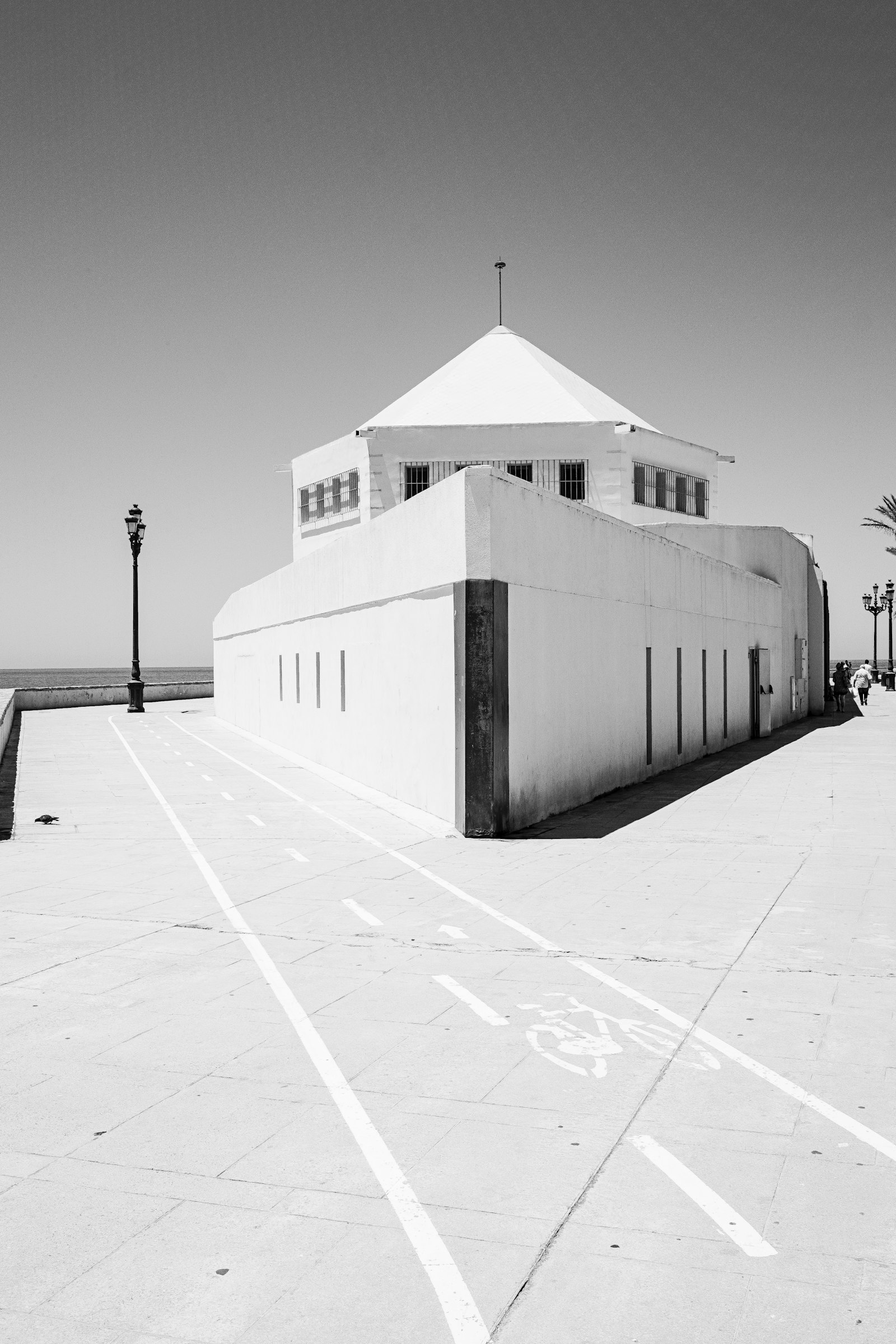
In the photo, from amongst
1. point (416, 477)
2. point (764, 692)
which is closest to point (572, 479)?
point (416, 477)

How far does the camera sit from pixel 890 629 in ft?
290

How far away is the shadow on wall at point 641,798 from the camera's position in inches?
589

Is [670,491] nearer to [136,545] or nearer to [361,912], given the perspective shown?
[136,545]

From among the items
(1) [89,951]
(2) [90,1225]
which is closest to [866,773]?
(1) [89,951]

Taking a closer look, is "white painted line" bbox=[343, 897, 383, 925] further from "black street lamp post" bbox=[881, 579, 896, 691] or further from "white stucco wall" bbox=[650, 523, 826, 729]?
"black street lamp post" bbox=[881, 579, 896, 691]

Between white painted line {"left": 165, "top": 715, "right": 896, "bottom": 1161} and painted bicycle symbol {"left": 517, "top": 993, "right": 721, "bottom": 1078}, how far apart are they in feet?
0.51

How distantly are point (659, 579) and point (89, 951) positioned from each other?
51.0 feet

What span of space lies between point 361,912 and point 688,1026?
158 inches

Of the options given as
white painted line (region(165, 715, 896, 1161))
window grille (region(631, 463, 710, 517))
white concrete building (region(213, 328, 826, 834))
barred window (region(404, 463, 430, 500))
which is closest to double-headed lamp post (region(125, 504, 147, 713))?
white concrete building (region(213, 328, 826, 834))

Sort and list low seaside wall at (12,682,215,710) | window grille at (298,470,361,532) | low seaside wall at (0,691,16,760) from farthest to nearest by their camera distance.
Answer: low seaside wall at (12,682,215,710) < window grille at (298,470,361,532) < low seaside wall at (0,691,16,760)

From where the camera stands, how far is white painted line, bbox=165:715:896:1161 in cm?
527

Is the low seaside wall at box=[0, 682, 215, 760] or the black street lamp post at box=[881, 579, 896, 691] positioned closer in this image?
the low seaside wall at box=[0, 682, 215, 760]

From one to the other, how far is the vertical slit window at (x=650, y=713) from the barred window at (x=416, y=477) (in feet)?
62.8

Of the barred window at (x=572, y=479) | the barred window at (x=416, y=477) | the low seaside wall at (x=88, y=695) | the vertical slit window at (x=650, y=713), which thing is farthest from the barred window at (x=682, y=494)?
the low seaside wall at (x=88, y=695)
